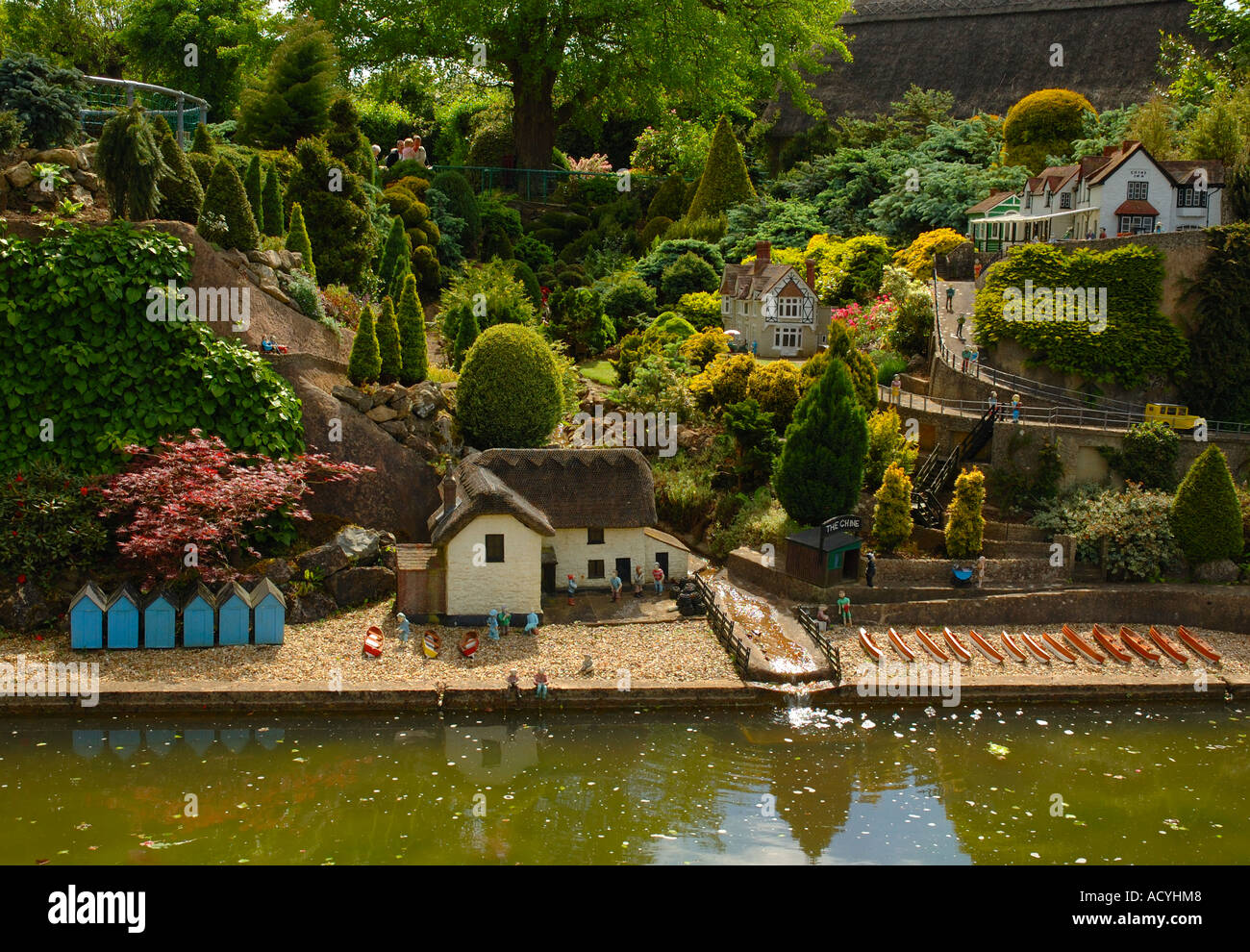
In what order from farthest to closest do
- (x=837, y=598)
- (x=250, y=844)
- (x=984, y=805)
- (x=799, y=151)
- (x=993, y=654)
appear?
(x=799, y=151) < (x=837, y=598) < (x=993, y=654) < (x=984, y=805) < (x=250, y=844)

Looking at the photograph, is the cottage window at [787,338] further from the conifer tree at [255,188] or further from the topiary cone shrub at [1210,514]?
the conifer tree at [255,188]

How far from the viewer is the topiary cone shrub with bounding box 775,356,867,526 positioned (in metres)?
24.6

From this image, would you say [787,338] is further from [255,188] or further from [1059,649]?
[255,188]

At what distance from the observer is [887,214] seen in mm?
40000

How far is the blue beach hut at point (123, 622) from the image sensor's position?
2122cm

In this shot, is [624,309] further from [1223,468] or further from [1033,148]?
[1223,468]

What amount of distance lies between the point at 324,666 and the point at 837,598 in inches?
411

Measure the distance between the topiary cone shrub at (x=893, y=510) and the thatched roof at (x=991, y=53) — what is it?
27.2 m

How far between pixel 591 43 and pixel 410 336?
21486mm

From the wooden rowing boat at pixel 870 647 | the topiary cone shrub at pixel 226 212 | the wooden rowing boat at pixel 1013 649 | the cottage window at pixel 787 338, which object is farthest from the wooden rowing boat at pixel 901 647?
the topiary cone shrub at pixel 226 212

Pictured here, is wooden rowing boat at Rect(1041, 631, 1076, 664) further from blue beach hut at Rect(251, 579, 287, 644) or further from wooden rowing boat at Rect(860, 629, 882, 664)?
blue beach hut at Rect(251, 579, 287, 644)

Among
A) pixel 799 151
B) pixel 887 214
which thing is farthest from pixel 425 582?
pixel 799 151

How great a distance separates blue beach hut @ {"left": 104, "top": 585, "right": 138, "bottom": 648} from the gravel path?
0.27 meters

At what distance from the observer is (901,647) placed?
74.3 ft
